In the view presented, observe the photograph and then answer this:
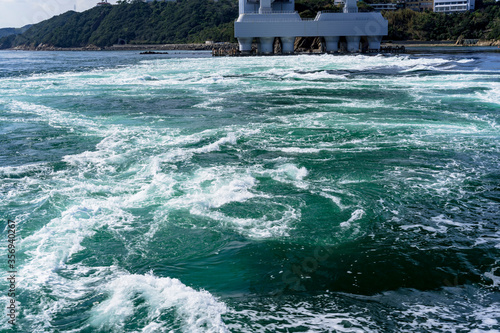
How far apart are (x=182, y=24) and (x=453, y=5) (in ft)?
263

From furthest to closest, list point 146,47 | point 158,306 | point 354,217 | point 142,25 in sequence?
point 142,25
point 146,47
point 354,217
point 158,306

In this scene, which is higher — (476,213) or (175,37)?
(175,37)

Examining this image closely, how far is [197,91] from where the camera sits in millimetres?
26500

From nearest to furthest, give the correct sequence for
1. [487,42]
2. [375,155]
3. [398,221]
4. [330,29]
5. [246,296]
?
[246,296], [398,221], [375,155], [330,29], [487,42]

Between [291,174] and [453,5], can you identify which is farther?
[453,5]

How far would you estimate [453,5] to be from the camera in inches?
4759

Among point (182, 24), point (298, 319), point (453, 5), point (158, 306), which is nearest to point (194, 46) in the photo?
point (182, 24)

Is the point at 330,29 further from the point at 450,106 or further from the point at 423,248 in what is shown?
the point at 423,248

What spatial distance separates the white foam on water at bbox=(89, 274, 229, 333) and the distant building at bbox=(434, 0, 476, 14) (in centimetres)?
13065

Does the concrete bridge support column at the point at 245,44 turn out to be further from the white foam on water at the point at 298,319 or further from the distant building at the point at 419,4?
the distant building at the point at 419,4

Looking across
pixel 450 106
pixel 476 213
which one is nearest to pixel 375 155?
pixel 476 213

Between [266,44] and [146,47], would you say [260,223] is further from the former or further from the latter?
[146,47]

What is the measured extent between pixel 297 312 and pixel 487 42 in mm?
87873

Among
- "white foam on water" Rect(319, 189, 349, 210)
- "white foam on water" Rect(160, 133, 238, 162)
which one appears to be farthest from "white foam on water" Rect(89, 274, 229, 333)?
"white foam on water" Rect(160, 133, 238, 162)
